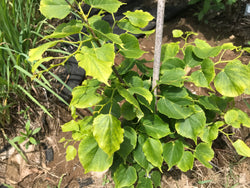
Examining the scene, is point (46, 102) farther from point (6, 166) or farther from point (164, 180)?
point (164, 180)

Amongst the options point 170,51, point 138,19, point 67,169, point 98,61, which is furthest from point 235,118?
point 67,169

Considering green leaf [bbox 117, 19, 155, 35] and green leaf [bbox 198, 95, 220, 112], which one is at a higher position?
green leaf [bbox 117, 19, 155, 35]

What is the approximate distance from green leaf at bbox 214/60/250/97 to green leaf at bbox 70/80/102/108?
0.49m

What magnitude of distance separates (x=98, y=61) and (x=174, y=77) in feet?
1.56

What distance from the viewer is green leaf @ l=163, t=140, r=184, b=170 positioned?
1.04 meters

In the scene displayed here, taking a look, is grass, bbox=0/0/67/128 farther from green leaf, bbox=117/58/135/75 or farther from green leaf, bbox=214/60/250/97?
green leaf, bbox=214/60/250/97

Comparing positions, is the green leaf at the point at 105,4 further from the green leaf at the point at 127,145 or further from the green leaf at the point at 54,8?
the green leaf at the point at 127,145

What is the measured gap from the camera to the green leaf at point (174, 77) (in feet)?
3.01

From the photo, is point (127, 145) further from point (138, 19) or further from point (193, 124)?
point (138, 19)

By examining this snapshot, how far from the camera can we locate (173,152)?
1.07 metres

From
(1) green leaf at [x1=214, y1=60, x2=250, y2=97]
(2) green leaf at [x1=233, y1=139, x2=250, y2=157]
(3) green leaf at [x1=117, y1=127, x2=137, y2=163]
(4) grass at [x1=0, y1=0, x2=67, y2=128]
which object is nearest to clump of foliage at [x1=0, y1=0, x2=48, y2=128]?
(4) grass at [x1=0, y1=0, x2=67, y2=128]

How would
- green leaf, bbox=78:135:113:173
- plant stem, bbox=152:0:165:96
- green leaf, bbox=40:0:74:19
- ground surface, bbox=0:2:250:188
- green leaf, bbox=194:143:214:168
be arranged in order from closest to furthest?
green leaf, bbox=40:0:74:19, plant stem, bbox=152:0:165:96, green leaf, bbox=78:135:113:173, green leaf, bbox=194:143:214:168, ground surface, bbox=0:2:250:188

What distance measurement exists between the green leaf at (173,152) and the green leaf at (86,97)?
47cm

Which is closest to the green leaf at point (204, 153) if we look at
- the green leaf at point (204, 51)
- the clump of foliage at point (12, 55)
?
the green leaf at point (204, 51)
